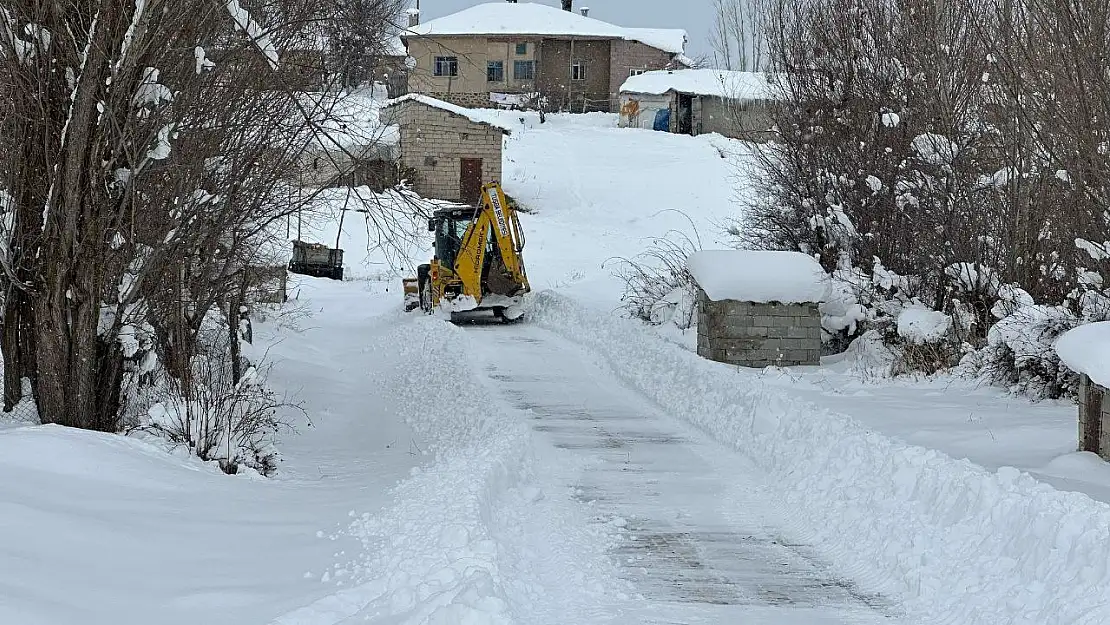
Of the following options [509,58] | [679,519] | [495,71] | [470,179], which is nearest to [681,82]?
[509,58]

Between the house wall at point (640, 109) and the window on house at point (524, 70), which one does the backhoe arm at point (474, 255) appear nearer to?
the house wall at point (640, 109)

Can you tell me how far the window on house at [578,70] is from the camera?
234 feet

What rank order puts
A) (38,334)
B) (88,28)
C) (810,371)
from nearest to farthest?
(88,28), (38,334), (810,371)

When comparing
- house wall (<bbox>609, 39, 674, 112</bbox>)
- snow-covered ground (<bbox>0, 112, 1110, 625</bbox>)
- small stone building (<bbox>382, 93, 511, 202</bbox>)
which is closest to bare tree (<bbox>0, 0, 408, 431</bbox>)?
snow-covered ground (<bbox>0, 112, 1110, 625</bbox>)

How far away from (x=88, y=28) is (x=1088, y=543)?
7.83 meters

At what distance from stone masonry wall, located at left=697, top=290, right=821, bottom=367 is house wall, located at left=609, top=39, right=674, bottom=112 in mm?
55273

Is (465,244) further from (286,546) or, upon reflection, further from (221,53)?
(286,546)

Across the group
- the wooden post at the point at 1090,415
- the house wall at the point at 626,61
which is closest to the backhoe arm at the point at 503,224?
the wooden post at the point at 1090,415

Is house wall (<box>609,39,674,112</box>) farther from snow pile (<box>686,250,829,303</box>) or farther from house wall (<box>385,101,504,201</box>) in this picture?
snow pile (<box>686,250,829,303</box>)

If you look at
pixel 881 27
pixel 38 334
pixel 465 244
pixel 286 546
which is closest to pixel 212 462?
pixel 38 334

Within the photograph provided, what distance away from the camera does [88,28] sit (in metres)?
9.36

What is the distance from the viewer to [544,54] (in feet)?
229

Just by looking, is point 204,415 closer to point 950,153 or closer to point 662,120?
point 950,153

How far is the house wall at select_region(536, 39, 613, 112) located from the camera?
70.2 m
